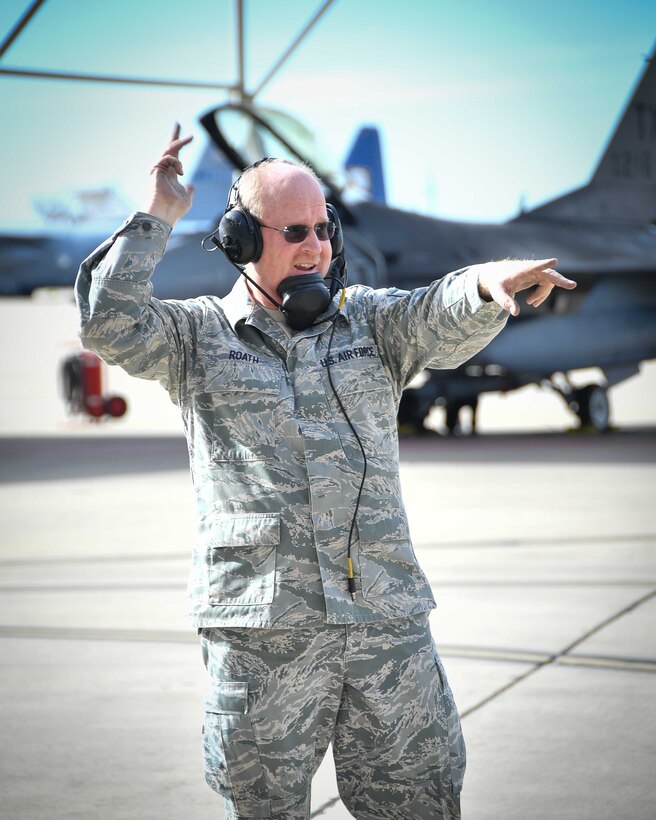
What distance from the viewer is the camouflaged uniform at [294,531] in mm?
2348

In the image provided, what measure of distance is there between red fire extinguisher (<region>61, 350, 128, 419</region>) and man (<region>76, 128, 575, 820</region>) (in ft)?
62.2

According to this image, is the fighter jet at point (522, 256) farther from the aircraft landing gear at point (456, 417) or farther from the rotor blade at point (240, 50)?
the rotor blade at point (240, 50)

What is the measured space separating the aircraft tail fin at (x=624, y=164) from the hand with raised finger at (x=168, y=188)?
55.1 feet

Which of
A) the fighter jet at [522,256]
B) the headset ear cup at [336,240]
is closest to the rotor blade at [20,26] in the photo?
the headset ear cup at [336,240]

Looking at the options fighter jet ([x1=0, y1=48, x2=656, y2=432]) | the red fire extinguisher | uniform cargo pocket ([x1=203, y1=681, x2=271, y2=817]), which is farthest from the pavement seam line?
the red fire extinguisher

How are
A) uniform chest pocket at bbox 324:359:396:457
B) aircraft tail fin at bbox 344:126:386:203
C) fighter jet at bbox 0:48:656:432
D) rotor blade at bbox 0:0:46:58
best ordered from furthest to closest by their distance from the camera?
aircraft tail fin at bbox 344:126:386:203
fighter jet at bbox 0:48:656:432
rotor blade at bbox 0:0:46:58
uniform chest pocket at bbox 324:359:396:457

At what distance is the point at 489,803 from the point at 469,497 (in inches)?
260

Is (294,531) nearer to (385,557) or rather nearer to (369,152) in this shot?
(385,557)

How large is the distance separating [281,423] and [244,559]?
303mm

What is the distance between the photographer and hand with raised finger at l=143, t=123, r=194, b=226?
2414mm

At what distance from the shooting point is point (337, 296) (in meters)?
2.70

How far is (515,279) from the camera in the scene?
227 centimetres

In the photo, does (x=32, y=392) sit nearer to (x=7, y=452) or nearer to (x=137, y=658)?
(x=7, y=452)

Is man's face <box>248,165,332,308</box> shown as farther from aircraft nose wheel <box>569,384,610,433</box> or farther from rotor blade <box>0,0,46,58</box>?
aircraft nose wheel <box>569,384,610,433</box>
